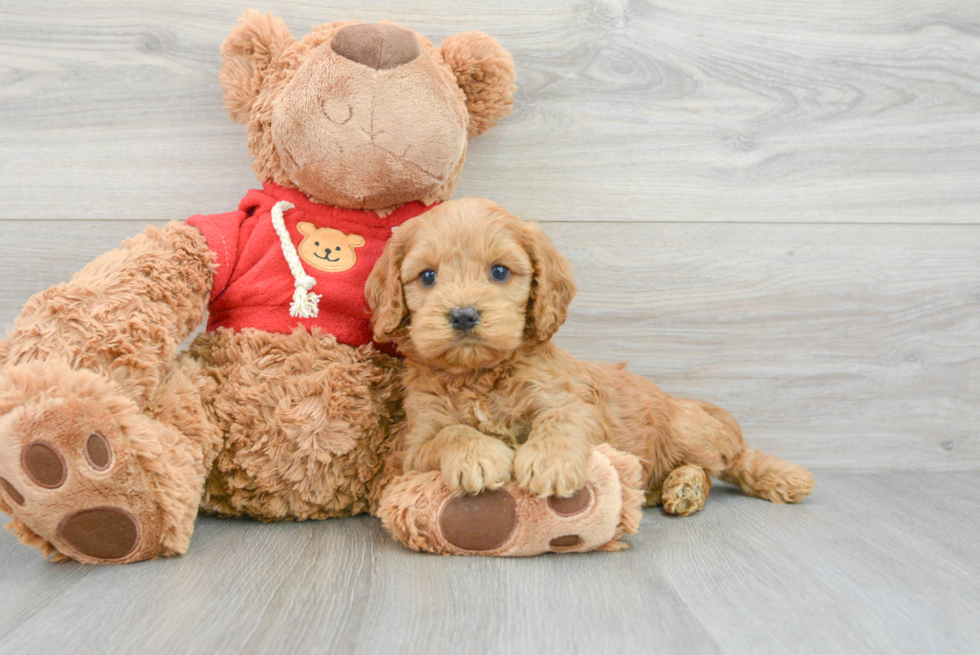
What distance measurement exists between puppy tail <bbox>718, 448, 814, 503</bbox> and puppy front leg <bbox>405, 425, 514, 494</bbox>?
819 mm

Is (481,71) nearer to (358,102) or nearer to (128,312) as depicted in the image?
(358,102)

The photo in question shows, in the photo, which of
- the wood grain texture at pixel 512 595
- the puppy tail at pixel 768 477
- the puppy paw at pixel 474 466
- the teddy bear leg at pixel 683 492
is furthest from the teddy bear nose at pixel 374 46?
the puppy tail at pixel 768 477

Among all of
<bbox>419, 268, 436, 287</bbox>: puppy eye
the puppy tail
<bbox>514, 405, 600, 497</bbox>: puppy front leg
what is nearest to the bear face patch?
<bbox>419, 268, 436, 287</bbox>: puppy eye

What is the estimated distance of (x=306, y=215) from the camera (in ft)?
5.68

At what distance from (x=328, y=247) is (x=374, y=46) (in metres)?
0.46

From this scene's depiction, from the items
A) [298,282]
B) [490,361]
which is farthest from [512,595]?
[298,282]

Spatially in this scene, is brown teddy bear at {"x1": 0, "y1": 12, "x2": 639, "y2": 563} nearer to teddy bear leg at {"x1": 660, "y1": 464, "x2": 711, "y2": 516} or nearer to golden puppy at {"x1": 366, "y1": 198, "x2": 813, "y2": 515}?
golden puppy at {"x1": 366, "y1": 198, "x2": 813, "y2": 515}

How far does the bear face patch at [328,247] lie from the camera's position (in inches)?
A: 66.1

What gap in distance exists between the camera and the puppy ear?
5.03 feet

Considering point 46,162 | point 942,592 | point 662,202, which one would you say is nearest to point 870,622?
point 942,592

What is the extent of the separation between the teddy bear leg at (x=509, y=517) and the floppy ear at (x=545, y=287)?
0.29 metres

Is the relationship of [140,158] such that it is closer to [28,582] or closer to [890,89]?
[28,582]

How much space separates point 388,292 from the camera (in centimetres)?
153

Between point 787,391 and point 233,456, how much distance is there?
5.26ft
